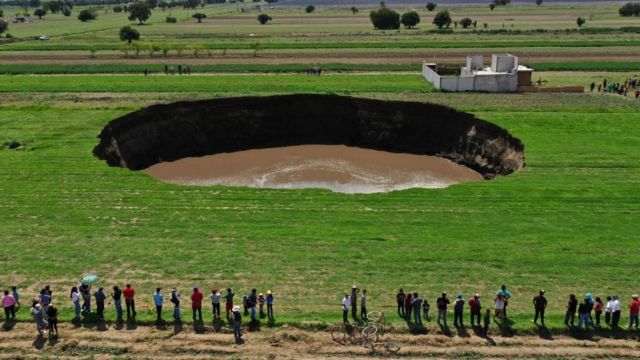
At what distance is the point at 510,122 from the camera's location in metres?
49.2

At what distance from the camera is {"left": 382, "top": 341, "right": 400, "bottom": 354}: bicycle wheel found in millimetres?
21094

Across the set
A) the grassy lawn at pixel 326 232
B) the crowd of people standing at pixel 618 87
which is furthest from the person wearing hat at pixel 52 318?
the crowd of people standing at pixel 618 87

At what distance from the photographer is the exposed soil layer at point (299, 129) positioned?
49.0 metres

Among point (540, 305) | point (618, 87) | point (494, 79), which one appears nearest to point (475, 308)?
point (540, 305)

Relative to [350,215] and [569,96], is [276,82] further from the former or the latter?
[350,215]

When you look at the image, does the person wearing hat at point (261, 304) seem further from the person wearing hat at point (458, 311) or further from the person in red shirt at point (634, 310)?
the person in red shirt at point (634, 310)

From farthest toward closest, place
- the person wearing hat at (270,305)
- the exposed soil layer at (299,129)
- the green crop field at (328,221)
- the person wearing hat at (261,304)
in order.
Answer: the exposed soil layer at (299,129) → the green crop field at (328,221) → the person wearing hat at (261,304) → the person wearing hat at (270,305)

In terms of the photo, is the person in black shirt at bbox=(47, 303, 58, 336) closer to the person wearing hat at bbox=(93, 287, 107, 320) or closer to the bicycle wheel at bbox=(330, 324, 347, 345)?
the person wearing hat at bbox=(93, 287, 107, 320)

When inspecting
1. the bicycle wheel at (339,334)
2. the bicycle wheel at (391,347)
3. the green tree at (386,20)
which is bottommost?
the bicycle wheel at (391,347)

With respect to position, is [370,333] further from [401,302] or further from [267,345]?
[267,345]

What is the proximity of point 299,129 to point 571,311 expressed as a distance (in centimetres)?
3741

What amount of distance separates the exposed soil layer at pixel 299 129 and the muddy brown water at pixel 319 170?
1.61 metres

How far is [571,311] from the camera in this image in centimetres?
2223

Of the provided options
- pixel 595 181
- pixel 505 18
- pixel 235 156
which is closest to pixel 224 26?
pixel 505 18
